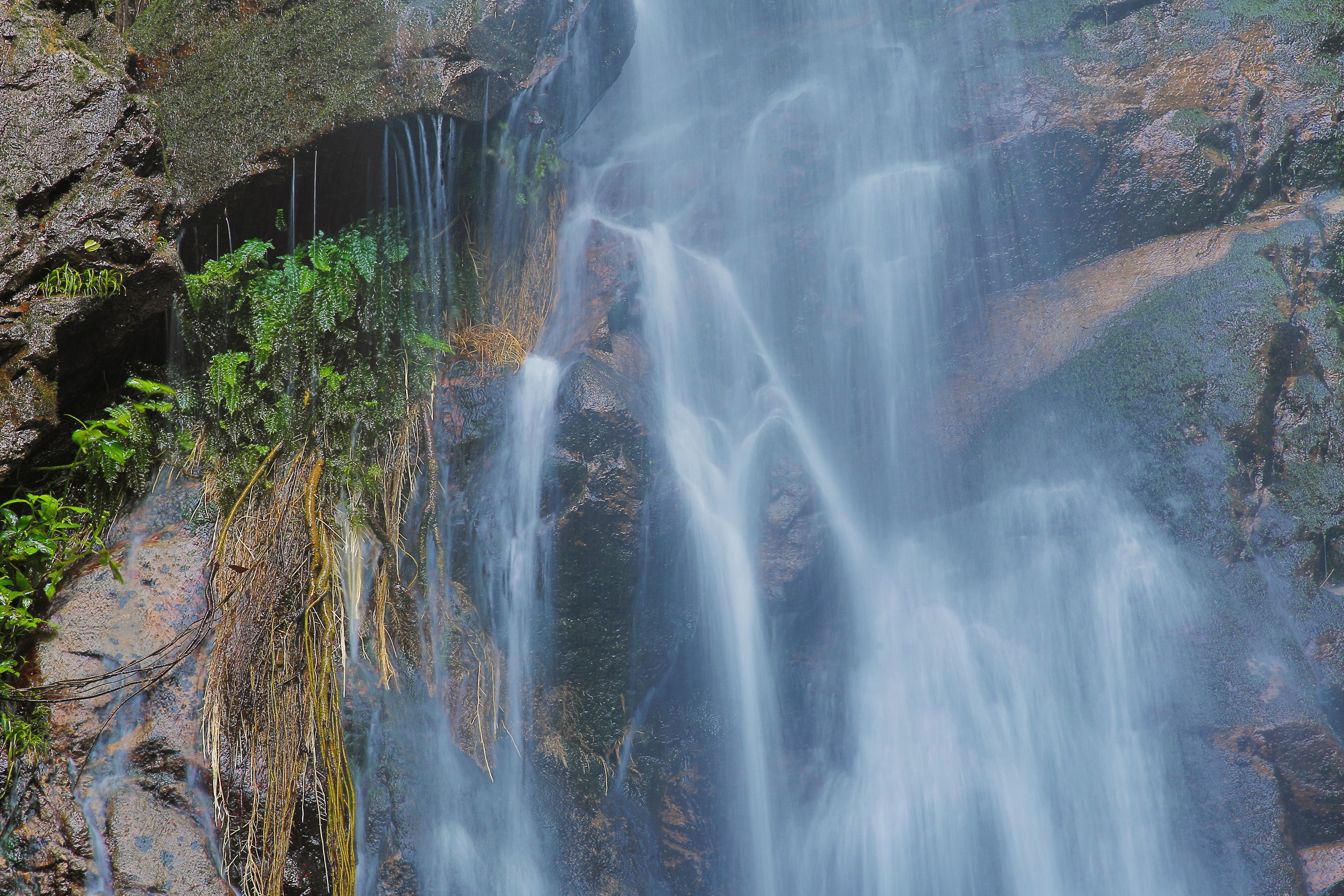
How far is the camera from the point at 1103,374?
535cm

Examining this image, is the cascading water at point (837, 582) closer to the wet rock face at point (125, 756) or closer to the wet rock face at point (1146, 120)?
the wet rock face at point (1146, 120)

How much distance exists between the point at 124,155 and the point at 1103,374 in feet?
20.5

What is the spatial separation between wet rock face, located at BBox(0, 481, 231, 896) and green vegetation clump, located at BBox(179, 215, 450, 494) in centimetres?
67

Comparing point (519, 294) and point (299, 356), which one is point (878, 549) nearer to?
point (519, 294)

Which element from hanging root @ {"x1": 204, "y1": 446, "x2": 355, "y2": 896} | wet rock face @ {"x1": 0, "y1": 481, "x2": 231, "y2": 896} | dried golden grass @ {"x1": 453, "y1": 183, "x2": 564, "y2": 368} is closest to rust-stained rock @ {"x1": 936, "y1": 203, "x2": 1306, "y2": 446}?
dried golden grass @ {"x1": 453, "y1": 183, "x2": 564, "y2": 368}

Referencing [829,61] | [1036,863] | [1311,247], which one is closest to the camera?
[1036,863]

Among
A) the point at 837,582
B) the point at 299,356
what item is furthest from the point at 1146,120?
the point at 299,356

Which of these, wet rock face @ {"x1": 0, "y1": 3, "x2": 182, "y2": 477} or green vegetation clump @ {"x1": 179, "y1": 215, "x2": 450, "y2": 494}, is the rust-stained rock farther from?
wet rock face @ {"x1": 0, "y1": 3, "x2": 182, "y2": 477}

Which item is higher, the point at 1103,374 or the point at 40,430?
the point at 1103,374

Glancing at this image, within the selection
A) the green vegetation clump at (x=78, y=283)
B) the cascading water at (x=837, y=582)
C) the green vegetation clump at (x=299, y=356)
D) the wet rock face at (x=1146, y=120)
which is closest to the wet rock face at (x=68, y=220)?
the green vegetation clump at (x=78, y=283)

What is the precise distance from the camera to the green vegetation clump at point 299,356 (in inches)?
166

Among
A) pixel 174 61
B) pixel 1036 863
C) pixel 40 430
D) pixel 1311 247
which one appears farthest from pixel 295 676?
pixel 1311 247

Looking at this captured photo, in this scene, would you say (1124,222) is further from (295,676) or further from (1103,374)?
(295,676)

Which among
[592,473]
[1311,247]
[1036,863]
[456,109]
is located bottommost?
[1036,863]
